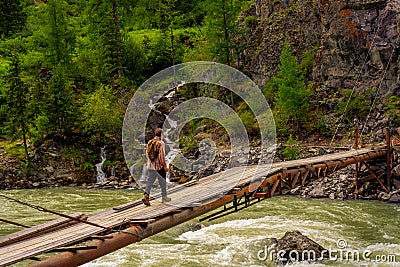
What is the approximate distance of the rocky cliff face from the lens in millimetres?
27234

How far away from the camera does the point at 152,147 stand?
9445 millimetres

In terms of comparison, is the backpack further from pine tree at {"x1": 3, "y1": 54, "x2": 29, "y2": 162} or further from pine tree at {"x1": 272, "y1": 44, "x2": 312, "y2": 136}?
pine tree at {"x1": 3, "y1": 54, "x2": 29, "y2": 162}

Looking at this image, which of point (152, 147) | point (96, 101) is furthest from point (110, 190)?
point (152, 147)

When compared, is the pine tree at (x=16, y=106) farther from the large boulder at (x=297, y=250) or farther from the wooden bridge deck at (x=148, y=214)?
the large boulder at (x=297, y=250)

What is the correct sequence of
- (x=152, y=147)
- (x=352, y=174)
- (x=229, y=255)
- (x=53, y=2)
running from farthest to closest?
(x=53, y=2)
(x=352, y=174)
(x=229, y=255)
(x=152, y=147)

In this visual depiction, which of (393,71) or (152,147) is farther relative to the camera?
(393,71)

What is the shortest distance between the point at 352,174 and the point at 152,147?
52.5ft

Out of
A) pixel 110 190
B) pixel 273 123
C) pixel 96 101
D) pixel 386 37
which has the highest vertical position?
pixel 386 37

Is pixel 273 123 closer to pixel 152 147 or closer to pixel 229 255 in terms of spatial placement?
pixel 229 255

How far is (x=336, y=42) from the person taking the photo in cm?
2953

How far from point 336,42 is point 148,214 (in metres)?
24.3

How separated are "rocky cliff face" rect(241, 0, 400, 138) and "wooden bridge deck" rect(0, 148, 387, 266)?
1526 cm

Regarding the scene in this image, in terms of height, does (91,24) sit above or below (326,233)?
above

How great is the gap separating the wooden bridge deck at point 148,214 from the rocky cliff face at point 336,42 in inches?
601
